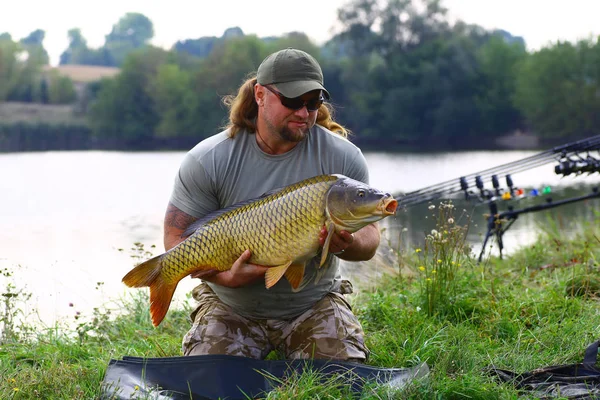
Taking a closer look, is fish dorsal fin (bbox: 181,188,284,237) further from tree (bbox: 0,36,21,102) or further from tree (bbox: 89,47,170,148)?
tree (bbox: 0,36,21,102)

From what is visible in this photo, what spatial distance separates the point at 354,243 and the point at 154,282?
24.9 inches

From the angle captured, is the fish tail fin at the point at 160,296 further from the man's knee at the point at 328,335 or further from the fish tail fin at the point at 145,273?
the man's knee at the point at 328,335

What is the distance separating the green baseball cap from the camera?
7.83 ft

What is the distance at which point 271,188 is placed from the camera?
8.19 ft

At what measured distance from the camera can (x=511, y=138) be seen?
29.1 meters

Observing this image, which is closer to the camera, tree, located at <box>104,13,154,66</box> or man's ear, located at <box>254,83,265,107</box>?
man's ear, located at <box>254,83,265,107</box>

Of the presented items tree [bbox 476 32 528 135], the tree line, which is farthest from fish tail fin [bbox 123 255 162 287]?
tree [bbox 476 32 528 135]

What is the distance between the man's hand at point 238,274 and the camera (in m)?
2.27

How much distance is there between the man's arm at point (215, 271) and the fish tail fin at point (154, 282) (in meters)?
0.10

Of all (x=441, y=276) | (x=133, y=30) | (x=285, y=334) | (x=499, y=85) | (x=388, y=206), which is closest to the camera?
(x=388, y=206)

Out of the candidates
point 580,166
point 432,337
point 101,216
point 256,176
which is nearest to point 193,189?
point 256,176

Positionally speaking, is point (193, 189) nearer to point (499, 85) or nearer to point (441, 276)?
point (441, 276)

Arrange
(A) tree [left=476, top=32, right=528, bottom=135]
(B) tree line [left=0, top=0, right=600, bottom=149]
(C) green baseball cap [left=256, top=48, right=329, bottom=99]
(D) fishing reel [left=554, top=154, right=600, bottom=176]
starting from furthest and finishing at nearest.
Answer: (A) tree [left=476, top=32, right=528, bottom=135] → (B) tree line [left=0, top=0, right=600, bottom=149] → (D) fishing reel [left=554, top=154, right=600, bottom=176] → (C) green baseball cap [left=256, top=48, right=329, bottom=99]

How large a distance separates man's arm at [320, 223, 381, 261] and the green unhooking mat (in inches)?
13.2
